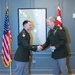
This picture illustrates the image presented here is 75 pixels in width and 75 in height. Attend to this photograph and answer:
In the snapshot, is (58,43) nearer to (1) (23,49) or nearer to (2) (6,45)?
(1) (23,49)

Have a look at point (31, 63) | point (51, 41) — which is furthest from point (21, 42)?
point (31, 63)

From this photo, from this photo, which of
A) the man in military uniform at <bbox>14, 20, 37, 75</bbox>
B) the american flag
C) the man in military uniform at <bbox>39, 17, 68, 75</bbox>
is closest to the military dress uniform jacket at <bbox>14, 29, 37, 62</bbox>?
the man in military uniform at <bbox>14, 20, 37, 75</bbox>

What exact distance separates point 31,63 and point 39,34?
76cm

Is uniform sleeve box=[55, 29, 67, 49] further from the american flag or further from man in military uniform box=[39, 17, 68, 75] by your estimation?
the american flag

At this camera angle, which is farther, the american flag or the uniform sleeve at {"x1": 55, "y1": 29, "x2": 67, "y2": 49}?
the american flag

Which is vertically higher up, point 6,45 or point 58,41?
point 58,41

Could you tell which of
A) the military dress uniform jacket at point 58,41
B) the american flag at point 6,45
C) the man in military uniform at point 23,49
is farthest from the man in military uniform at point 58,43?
the american flag at point 6,45

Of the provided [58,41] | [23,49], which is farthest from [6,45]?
[58,41]

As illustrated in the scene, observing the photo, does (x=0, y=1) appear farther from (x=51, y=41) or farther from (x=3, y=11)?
(x=51, y=41)

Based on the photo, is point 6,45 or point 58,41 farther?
point 6,45

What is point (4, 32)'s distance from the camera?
4379 millimetres

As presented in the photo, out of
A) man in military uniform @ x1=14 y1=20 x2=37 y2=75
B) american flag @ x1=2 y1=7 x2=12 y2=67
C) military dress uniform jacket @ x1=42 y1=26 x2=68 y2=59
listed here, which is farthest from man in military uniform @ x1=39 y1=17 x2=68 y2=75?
american flag @ x1=2 y1=7 x2=12 y2=67

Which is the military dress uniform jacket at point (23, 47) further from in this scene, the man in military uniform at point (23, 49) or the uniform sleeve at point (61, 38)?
the uniform sleeve at point (61, 38)

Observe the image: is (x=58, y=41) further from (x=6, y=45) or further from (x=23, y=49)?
(x=6, y=45)
